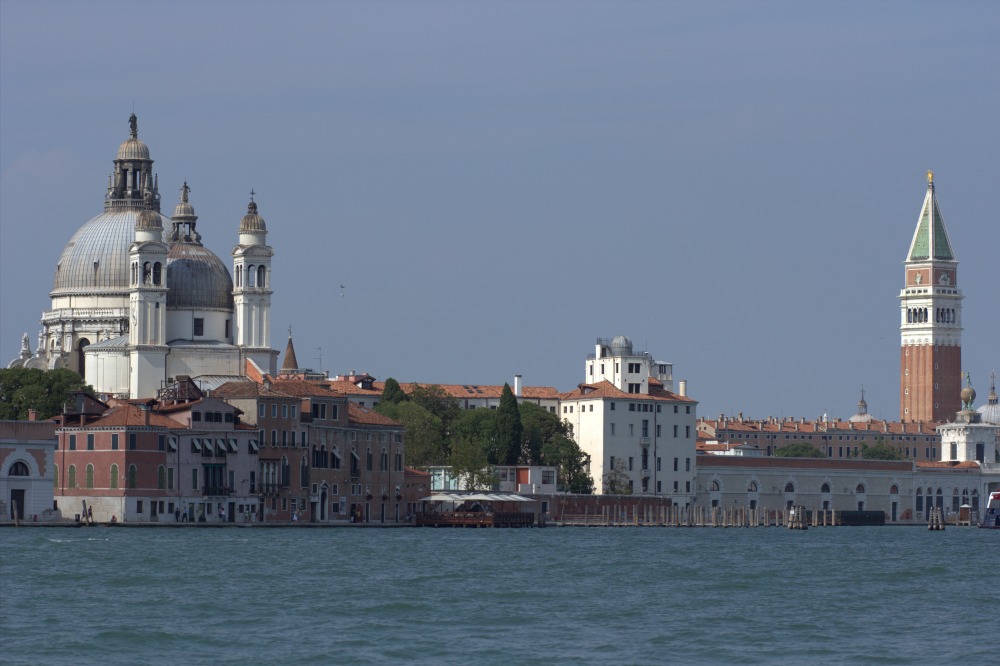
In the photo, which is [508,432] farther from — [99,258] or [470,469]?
[99,258]

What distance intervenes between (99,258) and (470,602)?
57380 mm

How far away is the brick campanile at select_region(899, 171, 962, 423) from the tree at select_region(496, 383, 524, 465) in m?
72.6

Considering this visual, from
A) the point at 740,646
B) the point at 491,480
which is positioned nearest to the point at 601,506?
the point at 491,480

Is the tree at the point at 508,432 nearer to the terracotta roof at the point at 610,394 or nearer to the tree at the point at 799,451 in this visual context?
the terracotta roof at the point at 610,394

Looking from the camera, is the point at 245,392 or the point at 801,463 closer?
the point at 245,392

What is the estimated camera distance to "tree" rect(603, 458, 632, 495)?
106 metres

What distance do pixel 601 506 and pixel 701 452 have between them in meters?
20.2

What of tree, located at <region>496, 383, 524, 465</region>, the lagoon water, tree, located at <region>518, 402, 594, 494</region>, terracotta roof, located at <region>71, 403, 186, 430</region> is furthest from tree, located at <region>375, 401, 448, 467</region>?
the lagoon water

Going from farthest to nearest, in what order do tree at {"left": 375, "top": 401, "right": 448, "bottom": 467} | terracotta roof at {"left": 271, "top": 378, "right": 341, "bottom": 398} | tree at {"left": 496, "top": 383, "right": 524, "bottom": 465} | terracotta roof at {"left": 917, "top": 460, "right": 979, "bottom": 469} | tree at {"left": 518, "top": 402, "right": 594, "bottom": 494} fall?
1. terracotta roof at {"left": 917, "top": 460, "right": 979, "bottom": 469}
2. tree at {"left": 518, "top": 402, "right": 594, "bottom": 494}
3. tree at {"left": 496, "top": 383, "right": 524, "bottom": 465}
4. tree at {"left": 375, "top": 401, "right": 448, "bottom": 467}
5. terracotta roof at {"left": 271, "top": 378, "right": 341, "bottom": 398}

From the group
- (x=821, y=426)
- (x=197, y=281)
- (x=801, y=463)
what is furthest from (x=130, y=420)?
(x=821, y=426)

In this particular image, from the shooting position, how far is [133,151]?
347 ft

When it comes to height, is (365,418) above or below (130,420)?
above

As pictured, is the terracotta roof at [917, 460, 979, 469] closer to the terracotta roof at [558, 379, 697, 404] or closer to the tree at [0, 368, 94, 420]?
the terracotta roof at [558, 379, 697, 404]

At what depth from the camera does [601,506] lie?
9969 cm
